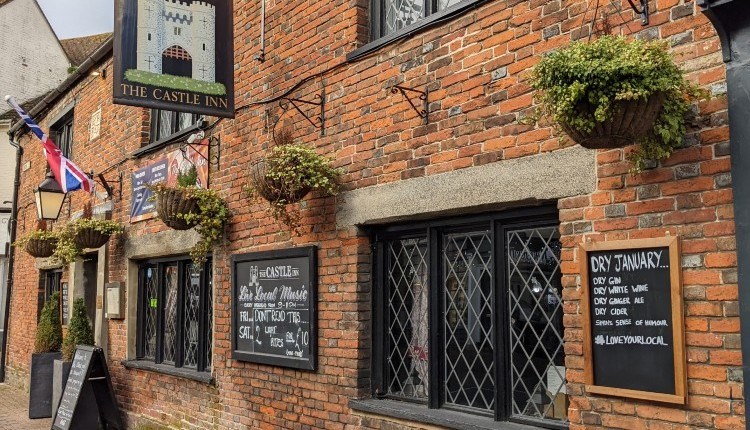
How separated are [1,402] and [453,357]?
10.2 m

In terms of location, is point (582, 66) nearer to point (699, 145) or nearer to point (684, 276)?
point (699, 145)

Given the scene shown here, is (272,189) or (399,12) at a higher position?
(399,12)

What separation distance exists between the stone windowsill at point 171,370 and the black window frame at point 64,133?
16.1 ft

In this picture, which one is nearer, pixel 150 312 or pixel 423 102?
pixel 423 102

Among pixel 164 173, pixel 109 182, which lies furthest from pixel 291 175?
pixel 109 182

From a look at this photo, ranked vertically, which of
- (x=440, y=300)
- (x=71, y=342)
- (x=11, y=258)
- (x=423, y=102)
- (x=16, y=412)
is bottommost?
(x=16, y=412)

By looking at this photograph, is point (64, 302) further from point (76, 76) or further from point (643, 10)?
point (643, 10)

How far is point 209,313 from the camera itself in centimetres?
816

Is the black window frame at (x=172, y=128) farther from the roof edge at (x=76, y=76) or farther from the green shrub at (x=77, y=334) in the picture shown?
the green shrub at (x=77, y=334)

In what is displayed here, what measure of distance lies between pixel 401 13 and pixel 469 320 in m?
2.52

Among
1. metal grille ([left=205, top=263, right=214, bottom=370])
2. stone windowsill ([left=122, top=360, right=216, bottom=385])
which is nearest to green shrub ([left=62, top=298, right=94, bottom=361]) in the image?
stone windowsill ([left=122, top=360, right=216, bottom=385])

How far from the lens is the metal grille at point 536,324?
464 centimetres

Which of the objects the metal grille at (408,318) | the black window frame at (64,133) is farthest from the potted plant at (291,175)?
the black window frame at (64,133)

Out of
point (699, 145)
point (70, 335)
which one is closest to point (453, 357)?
point (699, 145)
